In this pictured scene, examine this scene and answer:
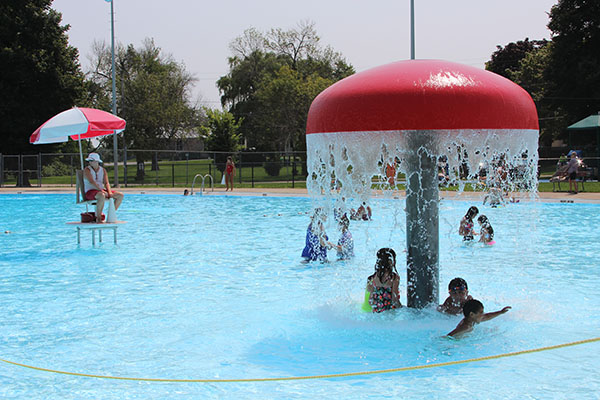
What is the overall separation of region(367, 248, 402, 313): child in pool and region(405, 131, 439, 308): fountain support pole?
0.82 ft

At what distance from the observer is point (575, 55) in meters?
40.9

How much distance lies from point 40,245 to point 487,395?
12301 millimetres

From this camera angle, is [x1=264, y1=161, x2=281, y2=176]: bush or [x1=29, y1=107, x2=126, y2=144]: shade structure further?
[x1=264, y1=161, x2=281, y2=176]: bush

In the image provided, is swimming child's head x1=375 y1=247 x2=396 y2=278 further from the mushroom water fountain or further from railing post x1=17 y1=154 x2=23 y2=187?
railing post x1=17 y1=154 x2=23 y2=187

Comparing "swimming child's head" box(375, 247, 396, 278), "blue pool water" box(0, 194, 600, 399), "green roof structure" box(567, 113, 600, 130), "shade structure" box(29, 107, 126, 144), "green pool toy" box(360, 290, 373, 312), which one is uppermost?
"green roof structure" box(567, 113, 600, 130)

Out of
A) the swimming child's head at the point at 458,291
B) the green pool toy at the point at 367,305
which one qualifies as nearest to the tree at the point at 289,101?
the green pool toy at the point at 367,305

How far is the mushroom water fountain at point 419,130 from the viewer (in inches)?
249

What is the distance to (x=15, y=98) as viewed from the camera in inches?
1599

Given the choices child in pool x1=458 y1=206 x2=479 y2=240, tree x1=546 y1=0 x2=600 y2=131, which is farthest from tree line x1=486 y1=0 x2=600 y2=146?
child in pool x1=458 y1=206 x2=479 y2=240

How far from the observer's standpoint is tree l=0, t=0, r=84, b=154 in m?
40.2

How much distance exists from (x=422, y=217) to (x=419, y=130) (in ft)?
3.72

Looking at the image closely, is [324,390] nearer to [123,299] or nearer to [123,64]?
[123,299]

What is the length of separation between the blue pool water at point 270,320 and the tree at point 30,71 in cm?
2686

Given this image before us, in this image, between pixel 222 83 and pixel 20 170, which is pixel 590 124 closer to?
pixel 20 170
